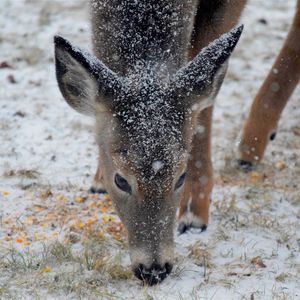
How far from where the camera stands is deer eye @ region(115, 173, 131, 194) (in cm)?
472

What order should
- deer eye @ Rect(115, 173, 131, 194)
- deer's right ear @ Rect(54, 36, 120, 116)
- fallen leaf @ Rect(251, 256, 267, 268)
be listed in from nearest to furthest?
deer's right ear @ Rect(54, 36, 120, 116) → deer eye @ Rect(115, 173, 131, 194) → fallen leaf @ Rect(251, 256, 267, 268)

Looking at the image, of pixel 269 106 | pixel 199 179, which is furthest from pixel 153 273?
pixel 269 106

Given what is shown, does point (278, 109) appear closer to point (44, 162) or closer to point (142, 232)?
point (44, 162)

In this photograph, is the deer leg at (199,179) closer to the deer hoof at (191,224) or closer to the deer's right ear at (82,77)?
the deer hoof at (191,224)

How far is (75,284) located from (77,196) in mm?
1661

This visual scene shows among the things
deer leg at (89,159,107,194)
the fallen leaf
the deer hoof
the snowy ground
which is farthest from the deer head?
deer leg at (89,159,107,194)

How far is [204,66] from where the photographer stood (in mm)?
4812

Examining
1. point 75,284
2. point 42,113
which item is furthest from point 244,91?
point 75,284

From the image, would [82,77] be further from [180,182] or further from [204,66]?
[180,182]

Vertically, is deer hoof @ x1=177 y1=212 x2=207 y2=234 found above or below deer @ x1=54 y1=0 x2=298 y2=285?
below

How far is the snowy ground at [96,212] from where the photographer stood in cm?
477

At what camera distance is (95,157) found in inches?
278

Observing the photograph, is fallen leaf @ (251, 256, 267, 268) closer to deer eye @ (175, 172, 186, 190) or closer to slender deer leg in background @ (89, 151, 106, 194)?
deer eye @ (175, 172, 186, 190)

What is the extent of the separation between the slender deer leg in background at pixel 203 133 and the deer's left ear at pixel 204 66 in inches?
39.6
